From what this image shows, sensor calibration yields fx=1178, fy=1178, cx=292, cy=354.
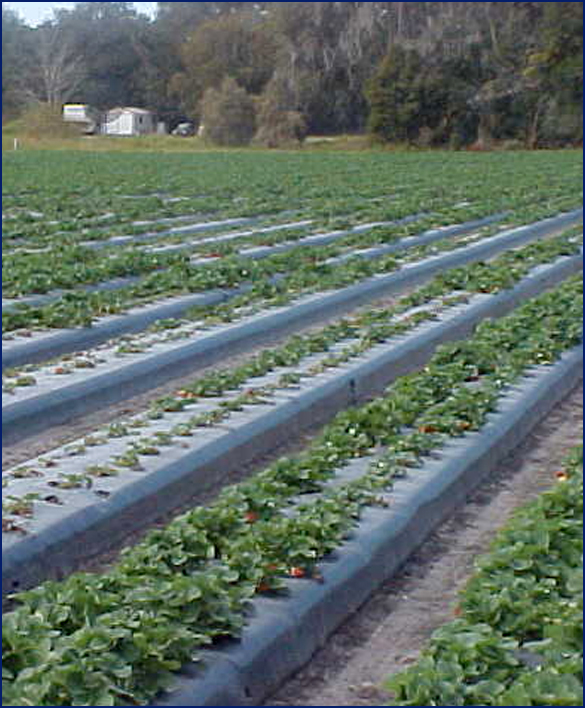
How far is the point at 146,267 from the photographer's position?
39.2 feet

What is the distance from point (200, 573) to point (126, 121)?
261cm

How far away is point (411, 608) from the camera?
446cm

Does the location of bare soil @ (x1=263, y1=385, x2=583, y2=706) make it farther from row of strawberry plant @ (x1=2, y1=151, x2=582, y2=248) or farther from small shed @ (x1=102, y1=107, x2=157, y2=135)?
row of strawberry plant @ (x1=2, y1=151, x2=582, y2=248)

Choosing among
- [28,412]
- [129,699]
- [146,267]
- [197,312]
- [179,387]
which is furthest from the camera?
[146,267]

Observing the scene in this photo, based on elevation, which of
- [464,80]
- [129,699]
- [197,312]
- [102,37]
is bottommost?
[129,699]

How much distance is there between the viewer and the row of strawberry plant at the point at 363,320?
301 inches

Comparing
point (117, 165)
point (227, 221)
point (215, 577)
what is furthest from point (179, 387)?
point (117, 165)

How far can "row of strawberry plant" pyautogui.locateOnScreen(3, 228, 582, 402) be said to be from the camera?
7644 mm

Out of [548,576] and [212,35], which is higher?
[212,35]

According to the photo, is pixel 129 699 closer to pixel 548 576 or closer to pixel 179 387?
pixel 548 576

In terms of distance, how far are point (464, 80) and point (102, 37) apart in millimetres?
23612

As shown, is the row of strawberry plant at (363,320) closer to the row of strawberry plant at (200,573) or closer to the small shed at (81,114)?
the row of strawberry plant at (200,573)

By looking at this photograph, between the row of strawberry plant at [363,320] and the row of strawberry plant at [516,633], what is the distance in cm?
315

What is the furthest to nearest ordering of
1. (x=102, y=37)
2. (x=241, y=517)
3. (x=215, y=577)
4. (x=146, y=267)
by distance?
(x=146, y=267)
(x=102, y=37)
(x=241, y=517)
(x=215, y=577)
